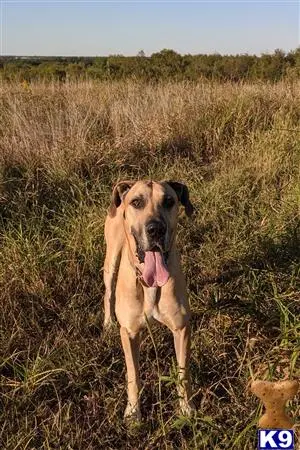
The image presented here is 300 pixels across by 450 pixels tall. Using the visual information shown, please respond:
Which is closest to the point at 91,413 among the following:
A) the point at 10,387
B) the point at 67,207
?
the point at 10,387

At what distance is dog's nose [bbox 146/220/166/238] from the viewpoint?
2367mm

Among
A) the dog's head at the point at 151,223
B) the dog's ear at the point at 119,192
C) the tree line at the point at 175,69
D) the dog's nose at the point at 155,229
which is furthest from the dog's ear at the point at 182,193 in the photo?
the tree line at the point at 175,69

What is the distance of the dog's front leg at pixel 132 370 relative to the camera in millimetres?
2371

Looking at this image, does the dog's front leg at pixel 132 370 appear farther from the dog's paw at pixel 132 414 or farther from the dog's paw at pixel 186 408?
the dog's paw at pixel 186 408

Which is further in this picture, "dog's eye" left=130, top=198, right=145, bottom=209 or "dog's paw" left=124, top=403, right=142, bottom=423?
"dog's eye" left=130, top=198, right=145, bottom=209

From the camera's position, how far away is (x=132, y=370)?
246 cm

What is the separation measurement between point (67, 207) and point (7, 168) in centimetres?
104

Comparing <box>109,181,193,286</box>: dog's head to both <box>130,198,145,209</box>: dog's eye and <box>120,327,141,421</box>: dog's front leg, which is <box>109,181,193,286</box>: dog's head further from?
<box>120,327,141,421</box>: dog's front leg

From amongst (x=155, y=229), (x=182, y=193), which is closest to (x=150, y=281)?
(x=155, y=229)

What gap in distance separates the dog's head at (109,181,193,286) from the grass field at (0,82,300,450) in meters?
0.44

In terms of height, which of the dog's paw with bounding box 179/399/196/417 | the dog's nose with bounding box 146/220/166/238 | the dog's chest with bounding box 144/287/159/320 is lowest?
the dog's paw with bounding box 179/399/196/417

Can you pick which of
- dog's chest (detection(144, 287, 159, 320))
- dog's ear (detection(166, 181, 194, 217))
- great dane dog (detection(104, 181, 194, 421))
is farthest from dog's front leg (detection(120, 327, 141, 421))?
dog's ear (detection(166, 181, 194, 217))

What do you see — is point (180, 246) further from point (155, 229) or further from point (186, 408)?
point (186, 408)

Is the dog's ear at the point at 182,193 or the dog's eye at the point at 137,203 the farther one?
the dog's ear at the point at 182,193
